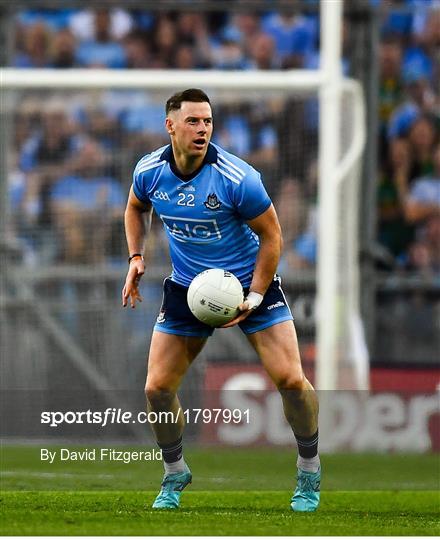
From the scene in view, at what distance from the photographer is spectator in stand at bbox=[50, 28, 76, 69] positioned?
14.9 metres

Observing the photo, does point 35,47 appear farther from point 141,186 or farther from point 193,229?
point 193,229

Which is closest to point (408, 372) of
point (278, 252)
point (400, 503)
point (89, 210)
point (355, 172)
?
point (355, 172)

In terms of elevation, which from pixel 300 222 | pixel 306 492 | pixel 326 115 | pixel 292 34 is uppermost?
pixel 292 34

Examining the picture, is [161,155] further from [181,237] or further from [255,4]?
[255,4]

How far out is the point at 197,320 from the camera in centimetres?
784

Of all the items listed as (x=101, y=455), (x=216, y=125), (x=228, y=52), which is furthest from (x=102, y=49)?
(x=101, y=455)

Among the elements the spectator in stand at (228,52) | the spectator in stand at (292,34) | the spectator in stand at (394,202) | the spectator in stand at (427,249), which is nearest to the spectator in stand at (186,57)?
the spectator in stand at (228,52)

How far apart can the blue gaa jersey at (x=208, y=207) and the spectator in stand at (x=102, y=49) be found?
739 cm

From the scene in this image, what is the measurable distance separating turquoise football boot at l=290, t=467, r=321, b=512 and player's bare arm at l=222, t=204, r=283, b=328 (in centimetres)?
98

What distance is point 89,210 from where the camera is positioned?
1307cm

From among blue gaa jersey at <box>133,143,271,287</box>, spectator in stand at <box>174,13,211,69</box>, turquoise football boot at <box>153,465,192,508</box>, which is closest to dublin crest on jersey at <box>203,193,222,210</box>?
blue gaa jersey at <box>133,143,271,287</box>

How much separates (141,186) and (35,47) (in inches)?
290

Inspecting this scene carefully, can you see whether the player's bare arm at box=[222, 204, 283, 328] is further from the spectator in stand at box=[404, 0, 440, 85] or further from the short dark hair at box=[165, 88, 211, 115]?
the spectator in stand at box=[404, 0, 440, 85]

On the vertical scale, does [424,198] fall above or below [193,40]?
below
